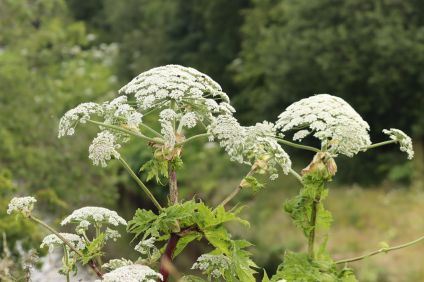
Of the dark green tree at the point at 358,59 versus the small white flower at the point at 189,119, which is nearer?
the small white flower at the point at 189,119

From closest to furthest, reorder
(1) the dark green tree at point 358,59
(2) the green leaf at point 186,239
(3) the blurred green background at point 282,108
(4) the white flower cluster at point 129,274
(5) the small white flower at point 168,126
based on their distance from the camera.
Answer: (4) the white flower cluster at point 129,274, (5) the small white flower at point 168,126, (2) the green leaf at point 186,239, (3) the blurred green background at point 282,108, (1) the dark green tree at point 358,59

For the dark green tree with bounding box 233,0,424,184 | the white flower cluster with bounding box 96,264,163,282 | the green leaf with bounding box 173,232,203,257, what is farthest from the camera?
the dark green tree with bounding box 233,0,424,184

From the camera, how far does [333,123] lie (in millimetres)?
3574

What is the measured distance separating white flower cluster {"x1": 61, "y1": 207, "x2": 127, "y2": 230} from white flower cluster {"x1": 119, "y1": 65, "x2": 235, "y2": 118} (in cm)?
52

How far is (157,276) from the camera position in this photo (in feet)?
11.0

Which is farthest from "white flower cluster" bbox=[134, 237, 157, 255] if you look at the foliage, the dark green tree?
the dark green tree

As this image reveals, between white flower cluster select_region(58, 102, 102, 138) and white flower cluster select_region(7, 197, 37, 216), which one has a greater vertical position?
white flower cluster select_region(58, 102, 102, 138)

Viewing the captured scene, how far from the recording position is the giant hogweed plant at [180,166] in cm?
350

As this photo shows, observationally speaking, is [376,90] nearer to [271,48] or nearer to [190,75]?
[271,48]

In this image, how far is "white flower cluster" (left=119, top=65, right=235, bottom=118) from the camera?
11.6ft

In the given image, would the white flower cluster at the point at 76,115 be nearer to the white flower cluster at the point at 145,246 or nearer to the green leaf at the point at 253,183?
the white flower cluster at the point at 145,246

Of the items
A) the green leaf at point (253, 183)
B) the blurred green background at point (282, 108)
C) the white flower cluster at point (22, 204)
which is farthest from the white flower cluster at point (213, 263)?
the blurred green background at point (282, 108)

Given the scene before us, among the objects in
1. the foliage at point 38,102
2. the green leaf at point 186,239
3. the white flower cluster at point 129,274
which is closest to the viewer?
the white flower cluster at point 129,274

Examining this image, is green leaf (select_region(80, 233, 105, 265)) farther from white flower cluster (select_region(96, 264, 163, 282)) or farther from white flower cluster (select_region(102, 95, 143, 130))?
white flower cluster (select_region(102, 95, 143, 130))
